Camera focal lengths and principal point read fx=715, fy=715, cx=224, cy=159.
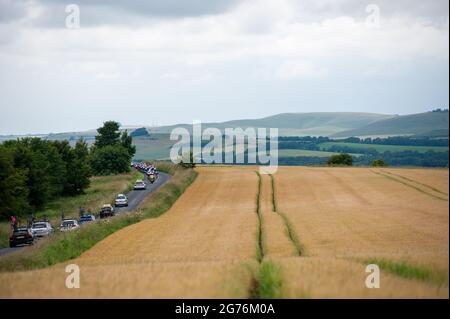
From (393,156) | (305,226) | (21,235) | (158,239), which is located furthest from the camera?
(393,156)

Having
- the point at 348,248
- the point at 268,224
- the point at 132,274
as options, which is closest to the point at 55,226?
the point at 268,224

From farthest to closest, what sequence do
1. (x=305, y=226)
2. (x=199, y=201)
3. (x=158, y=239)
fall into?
1. (x=199, y=201)
2. (x=305, y=226)
3. (x=158, y=239)

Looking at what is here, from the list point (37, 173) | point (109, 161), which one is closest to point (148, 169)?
point (109, 161)

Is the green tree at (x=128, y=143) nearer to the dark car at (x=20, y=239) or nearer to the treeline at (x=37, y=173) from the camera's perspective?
the treeline at (x=37, y=173)

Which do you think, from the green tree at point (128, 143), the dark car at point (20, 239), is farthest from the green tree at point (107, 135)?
the dark car at point (20, 239)

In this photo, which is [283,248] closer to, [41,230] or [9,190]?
[41,230]
